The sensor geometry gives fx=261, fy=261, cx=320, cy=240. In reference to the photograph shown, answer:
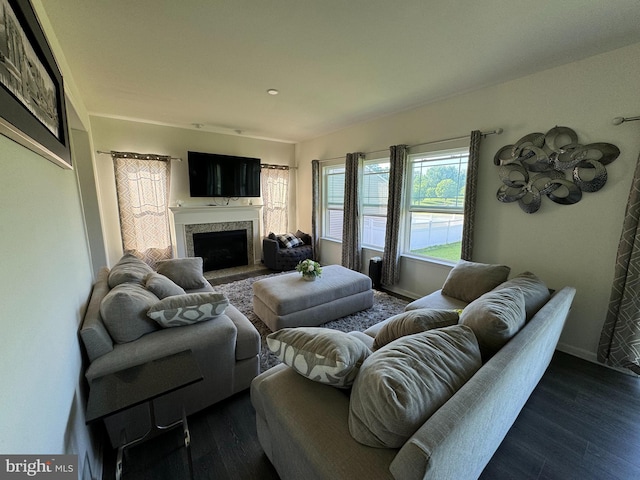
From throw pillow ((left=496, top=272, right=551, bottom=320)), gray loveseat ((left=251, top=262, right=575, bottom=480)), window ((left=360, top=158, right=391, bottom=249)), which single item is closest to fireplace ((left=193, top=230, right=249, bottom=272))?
window ((left=360, top=158, right=391, bottom=249))

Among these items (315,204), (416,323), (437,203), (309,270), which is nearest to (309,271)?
(309,270)

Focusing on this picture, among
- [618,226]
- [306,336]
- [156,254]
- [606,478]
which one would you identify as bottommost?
[606,478]

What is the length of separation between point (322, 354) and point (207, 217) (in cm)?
439

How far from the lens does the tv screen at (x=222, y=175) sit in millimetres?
4617

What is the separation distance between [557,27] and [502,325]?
7.00 feet

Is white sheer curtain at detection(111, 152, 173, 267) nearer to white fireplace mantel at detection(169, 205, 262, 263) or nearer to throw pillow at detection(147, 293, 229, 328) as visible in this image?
white fireplace mantel at detection(169, 205, 262, 263)

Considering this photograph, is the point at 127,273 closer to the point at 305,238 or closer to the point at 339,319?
the point at 339,319

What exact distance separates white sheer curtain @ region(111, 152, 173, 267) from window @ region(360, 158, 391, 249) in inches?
132

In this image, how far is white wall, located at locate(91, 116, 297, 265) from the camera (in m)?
3.96

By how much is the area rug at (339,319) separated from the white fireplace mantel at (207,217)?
1232 mm

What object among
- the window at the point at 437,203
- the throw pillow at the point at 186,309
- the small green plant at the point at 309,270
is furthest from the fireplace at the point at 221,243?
the throw pillow at the point at 186,309

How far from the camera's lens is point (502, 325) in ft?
4.19

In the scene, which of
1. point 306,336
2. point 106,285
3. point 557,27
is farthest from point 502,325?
point 106,285

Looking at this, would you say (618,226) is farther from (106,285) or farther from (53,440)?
(106,285)
